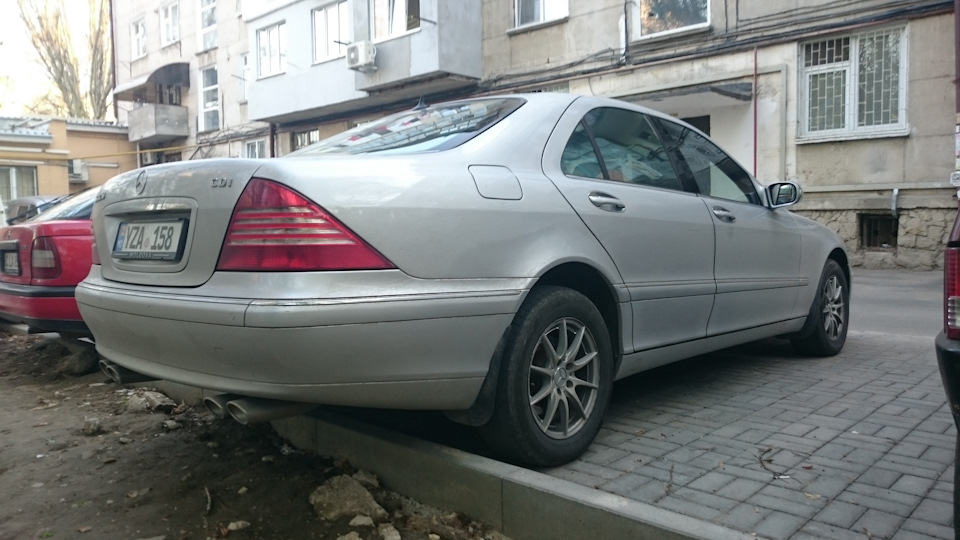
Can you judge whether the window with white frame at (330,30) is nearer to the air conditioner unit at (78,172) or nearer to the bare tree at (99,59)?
the air conditioner unit at (78,172)

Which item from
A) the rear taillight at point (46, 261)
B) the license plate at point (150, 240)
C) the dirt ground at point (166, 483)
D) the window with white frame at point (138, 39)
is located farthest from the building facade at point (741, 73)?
the window with white frame at point (138, 39)

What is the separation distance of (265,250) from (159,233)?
0.62 meters

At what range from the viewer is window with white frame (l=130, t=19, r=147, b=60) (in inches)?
1173

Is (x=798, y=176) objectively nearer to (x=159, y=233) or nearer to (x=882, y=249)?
(x=882, y=249)

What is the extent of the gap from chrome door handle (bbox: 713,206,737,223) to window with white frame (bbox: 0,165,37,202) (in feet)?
77.3

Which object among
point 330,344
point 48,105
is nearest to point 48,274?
point 330,344

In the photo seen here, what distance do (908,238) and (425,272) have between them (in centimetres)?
1153

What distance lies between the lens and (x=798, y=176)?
12.6m

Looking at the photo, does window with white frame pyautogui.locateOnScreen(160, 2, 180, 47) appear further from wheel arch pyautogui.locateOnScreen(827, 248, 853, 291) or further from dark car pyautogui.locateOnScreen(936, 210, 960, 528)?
dark car pyautogui.locateOnScreen(936, 210, 960, 528)

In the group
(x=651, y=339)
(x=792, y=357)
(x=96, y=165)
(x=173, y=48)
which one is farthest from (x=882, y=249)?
(x=96, y=165)

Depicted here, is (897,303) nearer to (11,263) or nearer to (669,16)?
(669,16)

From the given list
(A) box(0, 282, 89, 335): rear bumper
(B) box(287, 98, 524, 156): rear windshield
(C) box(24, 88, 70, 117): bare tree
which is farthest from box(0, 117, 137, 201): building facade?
(B) box(287, 98, 524, 156): rear windshield

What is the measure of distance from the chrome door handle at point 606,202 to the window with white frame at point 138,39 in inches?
1218

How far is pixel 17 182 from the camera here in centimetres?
2234
